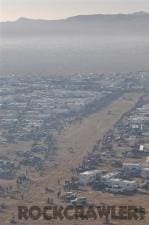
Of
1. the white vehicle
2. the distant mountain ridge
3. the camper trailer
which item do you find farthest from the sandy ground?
the distant mountain ridge

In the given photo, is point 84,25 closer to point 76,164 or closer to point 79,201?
point 76,164

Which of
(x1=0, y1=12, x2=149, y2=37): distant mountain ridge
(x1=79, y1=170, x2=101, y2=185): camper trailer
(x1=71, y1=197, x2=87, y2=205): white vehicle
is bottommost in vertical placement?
(x1=71, y1=197, x2=87, y2=205): white vehicle

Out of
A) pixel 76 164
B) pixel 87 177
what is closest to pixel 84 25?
pixel 76 164

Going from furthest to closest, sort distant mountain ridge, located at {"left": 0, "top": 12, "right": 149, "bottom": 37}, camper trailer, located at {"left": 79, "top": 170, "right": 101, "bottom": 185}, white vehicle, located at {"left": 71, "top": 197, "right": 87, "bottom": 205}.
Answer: distant mountain ridge, located at {"left": 0, "top": 12, "right": 149, "bottom": 37} < camper trailer, located at {"left": 79, "top": 170, "right": 101, "bottom": 185} < white vehicle, located at {"left": 71, "top": 197, "right": 87, "bottom": 205}

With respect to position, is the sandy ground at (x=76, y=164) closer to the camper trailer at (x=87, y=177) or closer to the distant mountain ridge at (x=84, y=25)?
the camper trailer at (x=87, y=177)

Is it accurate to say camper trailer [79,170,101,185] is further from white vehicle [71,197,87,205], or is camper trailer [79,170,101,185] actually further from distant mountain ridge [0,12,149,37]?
distant mountain ridge [0,12,149,37]

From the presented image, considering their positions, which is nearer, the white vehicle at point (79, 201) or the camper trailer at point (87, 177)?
the white vehicle at point (79, 201)

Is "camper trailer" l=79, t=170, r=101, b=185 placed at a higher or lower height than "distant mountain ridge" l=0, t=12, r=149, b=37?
lower

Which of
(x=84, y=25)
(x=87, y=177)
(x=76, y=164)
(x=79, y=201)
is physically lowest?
(x=79, y=201)

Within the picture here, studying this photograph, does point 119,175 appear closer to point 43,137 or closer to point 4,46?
point 43,137

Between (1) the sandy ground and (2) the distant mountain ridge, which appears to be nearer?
(1) the sandy ground

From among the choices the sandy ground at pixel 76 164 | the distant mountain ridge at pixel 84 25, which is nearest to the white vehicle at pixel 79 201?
the sandy ground at pixel 76 164
